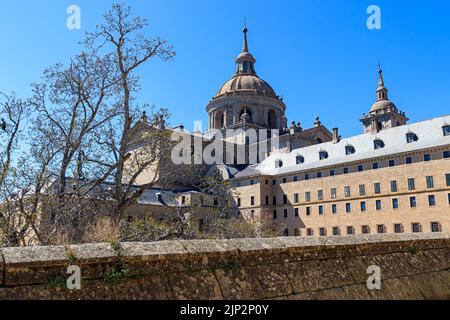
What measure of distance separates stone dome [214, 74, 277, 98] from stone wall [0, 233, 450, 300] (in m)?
71.6

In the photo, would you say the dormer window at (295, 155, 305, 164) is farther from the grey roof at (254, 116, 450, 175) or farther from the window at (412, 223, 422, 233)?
the window at (412, 223, 422, 233)

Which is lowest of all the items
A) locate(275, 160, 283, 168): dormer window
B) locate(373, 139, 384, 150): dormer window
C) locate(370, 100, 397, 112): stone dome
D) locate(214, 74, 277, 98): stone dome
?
locate(275, 160, 283, 168): dormer window

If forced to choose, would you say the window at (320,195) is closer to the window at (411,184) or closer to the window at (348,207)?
the window at (348,207)

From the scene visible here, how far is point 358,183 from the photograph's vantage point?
47.2m

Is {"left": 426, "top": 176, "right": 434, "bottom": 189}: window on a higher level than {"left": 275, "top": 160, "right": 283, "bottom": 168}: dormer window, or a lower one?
lower

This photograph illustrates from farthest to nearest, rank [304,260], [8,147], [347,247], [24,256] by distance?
1. [8,147]
2. [347,247]
3. [304,260]
4. [24,256]

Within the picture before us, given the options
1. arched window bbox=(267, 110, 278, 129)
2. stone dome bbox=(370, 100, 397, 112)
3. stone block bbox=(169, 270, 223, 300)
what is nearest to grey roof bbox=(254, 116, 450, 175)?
arched window bbox=(267, 110, 278, 129)

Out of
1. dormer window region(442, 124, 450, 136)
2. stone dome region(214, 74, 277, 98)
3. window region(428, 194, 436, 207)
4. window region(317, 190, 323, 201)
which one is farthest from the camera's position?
stone dome region(214, 74, 277, 98)

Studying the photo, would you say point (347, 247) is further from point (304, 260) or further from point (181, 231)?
point (181, 231)

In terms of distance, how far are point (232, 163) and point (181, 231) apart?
58133 millimetres

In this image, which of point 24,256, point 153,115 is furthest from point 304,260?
Result: point 153,115

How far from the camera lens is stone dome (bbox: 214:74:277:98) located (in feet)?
248
